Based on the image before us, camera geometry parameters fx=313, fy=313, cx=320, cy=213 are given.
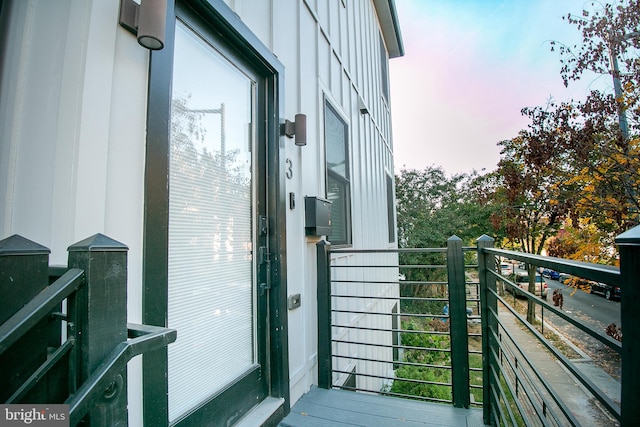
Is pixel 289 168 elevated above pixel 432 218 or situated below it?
below

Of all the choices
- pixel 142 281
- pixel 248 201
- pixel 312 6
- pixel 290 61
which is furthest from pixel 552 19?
pixel 142 281

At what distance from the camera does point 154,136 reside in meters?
1.25

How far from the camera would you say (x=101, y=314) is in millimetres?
647

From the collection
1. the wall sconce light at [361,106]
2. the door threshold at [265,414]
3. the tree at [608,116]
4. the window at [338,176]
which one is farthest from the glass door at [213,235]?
the tree at [608,116]

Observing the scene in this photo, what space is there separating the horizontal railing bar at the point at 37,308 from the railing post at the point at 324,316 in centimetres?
213

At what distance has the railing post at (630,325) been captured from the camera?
2.04 ft

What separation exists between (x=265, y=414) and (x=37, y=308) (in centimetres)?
165

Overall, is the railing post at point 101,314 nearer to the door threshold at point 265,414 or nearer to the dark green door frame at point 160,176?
the dark green door frame at point 160,176

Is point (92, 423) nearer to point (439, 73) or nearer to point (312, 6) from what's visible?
point (312, 6)

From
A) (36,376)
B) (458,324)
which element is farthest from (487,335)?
(36,376)

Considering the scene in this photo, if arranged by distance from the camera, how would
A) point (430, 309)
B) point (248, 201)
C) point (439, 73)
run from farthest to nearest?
point (430, 309), point (439, 73), point (248, 201)

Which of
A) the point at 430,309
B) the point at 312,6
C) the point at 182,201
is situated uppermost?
the point at 312,6

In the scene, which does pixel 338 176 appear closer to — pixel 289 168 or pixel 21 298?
pixel 289 168

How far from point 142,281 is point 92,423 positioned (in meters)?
0.64
